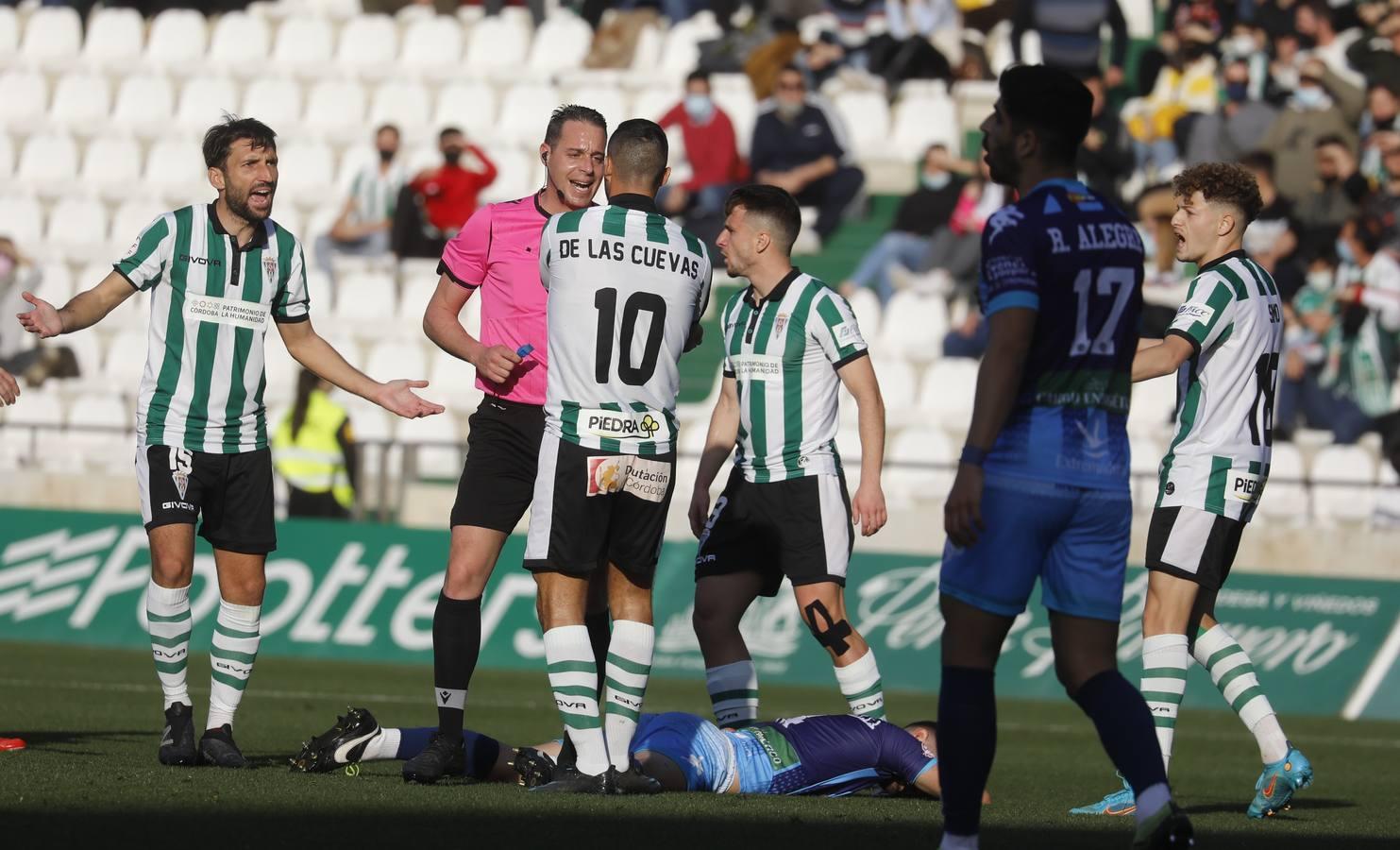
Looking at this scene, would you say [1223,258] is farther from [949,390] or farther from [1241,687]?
[949,390]

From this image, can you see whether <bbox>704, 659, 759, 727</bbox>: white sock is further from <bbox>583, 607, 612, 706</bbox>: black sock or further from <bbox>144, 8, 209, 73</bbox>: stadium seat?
<bbox>144, 8, 209, 73</bbox>: stadium seat

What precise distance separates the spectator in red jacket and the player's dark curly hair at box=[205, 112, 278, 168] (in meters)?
11.0

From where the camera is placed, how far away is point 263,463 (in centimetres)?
786

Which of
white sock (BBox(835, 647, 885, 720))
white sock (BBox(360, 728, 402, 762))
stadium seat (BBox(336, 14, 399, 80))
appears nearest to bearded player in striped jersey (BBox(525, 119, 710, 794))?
white sock (BBox(360, 728, 402, 762))

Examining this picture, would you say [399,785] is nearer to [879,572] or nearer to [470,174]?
[879,572]

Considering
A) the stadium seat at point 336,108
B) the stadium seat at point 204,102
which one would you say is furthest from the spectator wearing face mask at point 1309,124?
the stadium seat at point 204,102

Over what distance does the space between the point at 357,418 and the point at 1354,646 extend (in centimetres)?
889

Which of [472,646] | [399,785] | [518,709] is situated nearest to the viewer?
[399,785]

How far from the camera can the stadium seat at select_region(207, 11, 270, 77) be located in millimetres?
23500

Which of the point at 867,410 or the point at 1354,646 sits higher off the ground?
the point at 867,410

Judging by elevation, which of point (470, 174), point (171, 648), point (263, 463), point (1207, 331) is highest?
point (470, 174)

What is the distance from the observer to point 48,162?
22.3 m

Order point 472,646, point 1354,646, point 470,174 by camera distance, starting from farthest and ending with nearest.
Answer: point 470,174 → point 1354,646 → point 472,646

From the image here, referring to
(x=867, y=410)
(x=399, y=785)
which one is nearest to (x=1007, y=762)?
(x=867, y=410)
